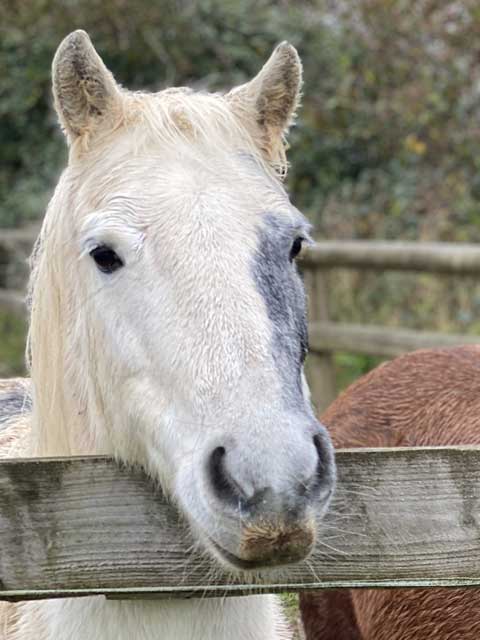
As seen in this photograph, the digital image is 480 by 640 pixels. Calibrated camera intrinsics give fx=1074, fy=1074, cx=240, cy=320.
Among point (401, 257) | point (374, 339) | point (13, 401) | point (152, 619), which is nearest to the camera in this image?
point (152, 619)

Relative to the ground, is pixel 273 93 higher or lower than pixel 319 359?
higher

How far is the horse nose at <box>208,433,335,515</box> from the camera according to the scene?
5.98 feet

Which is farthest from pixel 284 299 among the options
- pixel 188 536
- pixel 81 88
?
pixel 81 88

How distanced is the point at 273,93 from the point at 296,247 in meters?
0.41

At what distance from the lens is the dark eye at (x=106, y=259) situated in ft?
7.28

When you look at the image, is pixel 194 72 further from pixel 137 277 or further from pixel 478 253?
pixel 137 277

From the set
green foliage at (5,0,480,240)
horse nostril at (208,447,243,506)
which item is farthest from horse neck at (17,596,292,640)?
green foliage at (5,0,480,240)

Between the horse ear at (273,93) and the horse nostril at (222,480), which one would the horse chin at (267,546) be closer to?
the horse nostril at (222,480)

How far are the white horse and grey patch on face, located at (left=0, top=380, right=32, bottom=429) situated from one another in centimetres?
71

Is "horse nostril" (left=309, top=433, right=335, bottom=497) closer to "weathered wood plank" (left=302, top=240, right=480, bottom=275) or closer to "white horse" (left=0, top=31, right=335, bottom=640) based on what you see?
"white horse" (left=0, top=31, right=335, bottom=640)

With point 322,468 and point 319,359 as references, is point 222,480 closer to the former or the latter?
point 322,468

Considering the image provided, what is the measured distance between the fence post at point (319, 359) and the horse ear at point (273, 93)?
5.44 m

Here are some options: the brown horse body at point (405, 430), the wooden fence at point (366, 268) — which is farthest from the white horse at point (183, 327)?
the wooden fence at point (366, 268)

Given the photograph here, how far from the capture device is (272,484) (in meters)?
1.82
